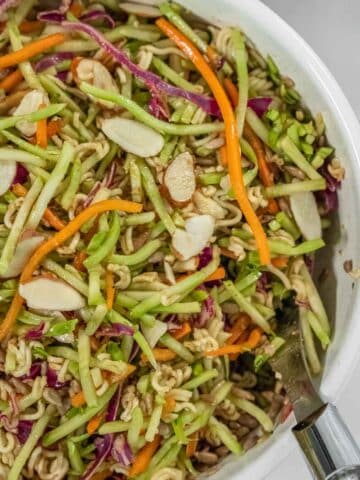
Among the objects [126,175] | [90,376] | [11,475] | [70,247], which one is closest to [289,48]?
[126,175]

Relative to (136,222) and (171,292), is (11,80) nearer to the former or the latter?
(136,222)

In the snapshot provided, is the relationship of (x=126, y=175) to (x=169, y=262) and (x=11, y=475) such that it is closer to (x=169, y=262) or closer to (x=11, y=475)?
(x=169, y=262)

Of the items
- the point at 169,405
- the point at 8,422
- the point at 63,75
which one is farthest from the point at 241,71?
the point at 8,422

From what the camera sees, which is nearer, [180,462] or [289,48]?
[289,48]

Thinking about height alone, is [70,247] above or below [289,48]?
below

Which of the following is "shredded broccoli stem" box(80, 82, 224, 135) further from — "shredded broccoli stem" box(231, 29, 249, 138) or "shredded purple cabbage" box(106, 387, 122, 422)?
"shredded purple cabbage" box(106, 387, 122, 422)

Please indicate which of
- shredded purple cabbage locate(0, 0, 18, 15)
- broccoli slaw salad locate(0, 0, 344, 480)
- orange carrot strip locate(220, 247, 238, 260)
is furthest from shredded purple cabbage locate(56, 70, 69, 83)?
orange carrot strip locate(220, 247, 238, 260)
